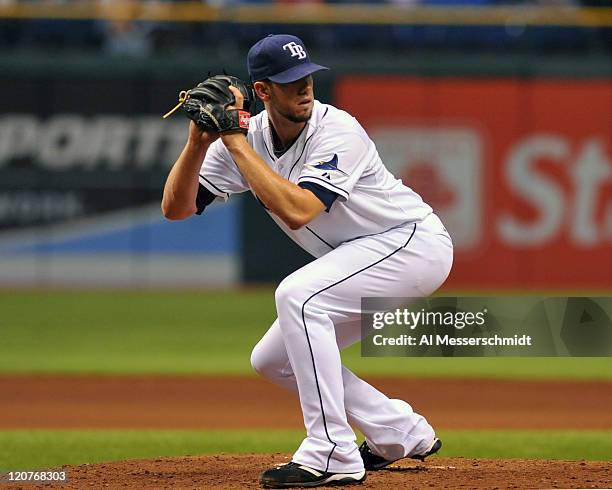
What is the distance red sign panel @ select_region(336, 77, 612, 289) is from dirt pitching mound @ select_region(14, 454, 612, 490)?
35.3ft

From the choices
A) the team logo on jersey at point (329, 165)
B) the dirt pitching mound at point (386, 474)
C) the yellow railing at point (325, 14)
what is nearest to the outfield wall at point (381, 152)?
the yellow railing at point (325, 14)

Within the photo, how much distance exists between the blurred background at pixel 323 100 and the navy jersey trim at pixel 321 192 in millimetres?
11393

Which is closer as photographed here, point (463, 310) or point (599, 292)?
point (463, 310)

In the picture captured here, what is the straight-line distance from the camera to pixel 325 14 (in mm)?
16375

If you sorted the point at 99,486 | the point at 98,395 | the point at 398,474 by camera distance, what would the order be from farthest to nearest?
the point at 98,395 < the point at 398,474 < the point at 99,486

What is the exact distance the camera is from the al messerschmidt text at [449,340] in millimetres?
5070

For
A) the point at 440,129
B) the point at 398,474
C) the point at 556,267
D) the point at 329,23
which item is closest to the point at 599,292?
the point at 556,267

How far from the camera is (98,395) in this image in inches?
355

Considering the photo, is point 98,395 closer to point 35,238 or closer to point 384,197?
point 384,197

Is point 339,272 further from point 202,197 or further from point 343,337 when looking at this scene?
point 202,197

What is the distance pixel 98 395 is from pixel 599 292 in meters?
8.49

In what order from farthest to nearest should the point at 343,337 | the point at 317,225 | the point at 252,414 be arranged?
the point at 252,414 → the point at 343,337 → the point at 317,225

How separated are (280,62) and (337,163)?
445 mm

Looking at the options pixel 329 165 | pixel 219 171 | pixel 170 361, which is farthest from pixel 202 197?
pixel 170 361
